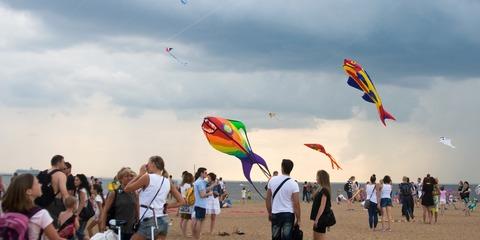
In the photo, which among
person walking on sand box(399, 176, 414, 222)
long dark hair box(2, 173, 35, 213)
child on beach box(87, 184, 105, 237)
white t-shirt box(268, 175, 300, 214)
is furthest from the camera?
person walking on sand box(399, 176, 414, 222)

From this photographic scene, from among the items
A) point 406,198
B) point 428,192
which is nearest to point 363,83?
point 428,192

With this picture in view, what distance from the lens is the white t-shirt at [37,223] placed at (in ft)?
16.2

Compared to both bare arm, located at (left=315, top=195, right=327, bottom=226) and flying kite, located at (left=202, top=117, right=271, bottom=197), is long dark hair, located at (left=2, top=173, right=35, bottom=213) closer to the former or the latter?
bare arm, located at (left=315, top=195, right=327, bottom=226)

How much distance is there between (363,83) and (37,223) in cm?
1509

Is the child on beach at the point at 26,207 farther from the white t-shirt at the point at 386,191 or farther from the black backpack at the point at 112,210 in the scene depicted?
the white t-shirt at the point at 386,191

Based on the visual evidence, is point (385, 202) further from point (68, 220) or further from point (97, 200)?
point (68, 220)

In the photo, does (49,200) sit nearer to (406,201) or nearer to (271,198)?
(271,198)

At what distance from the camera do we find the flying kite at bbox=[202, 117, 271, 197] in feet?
53.4

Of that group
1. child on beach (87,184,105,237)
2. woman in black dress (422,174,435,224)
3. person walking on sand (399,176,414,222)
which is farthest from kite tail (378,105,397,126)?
child on beach (87,184,105,237)

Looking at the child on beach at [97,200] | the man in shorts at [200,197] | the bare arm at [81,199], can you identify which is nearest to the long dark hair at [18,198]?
the bare arm at [81,199]

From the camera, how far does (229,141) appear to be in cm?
1625

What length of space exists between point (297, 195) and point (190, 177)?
636 centimetres

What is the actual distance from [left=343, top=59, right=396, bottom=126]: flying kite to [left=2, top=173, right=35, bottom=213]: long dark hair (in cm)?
1467

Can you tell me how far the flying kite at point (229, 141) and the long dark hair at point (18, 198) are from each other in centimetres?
1125
